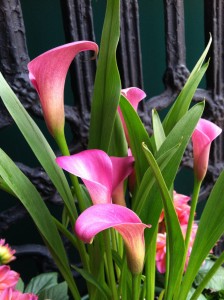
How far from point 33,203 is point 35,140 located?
0.06 metres

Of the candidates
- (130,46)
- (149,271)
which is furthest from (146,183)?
(130,46)

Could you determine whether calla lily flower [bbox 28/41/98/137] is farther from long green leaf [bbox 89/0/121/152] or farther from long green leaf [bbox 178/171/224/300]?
long green leaf [bbox 178/171/224/300]

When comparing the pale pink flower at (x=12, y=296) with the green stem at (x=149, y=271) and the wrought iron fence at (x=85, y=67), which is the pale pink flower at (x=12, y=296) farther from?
the wrought iron fence at (x=85, y=67)

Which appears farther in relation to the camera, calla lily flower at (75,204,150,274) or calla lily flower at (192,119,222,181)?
calla lily flower at (192,119,222,181)

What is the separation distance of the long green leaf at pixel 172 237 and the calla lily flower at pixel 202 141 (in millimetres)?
95

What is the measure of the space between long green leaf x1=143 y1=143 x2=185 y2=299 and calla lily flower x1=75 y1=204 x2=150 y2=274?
37mm

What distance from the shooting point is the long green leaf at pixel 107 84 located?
36cm

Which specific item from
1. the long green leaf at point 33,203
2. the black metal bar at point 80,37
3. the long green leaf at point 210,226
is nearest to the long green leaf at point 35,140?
the long green leaf at point 33,203

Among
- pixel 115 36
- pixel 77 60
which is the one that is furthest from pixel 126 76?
pixel 115 36

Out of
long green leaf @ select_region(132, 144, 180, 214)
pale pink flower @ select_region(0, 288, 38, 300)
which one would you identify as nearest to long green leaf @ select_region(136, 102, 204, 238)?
long green leaf @ select_region(132, 144, 180, 214)

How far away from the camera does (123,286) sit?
0.44 m

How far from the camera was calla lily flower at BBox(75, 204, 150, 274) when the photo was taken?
0.90 ft

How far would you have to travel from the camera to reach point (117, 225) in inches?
11.4

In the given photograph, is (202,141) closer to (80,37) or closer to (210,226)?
(210,226)
